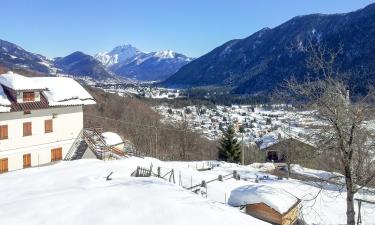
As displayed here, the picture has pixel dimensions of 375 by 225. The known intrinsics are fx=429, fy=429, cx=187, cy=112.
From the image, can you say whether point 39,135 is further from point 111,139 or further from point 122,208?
point 122,208

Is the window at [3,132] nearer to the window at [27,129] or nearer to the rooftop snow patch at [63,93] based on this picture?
the window at [27,129]

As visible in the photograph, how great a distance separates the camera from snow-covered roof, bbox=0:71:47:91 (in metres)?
32.7

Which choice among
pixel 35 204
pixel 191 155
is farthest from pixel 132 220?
pixel 191 155

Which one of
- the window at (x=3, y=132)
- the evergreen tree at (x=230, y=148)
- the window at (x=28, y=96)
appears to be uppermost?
the window at (x=28, y=96)

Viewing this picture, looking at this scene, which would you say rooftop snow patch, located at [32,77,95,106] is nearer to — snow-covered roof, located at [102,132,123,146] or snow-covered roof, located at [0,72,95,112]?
snow-covered roof, located at [0,72,95,112]

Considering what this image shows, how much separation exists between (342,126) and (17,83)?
24.8 meters

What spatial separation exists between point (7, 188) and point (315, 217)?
1765 cm

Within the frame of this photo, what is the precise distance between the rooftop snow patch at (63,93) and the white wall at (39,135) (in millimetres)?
706

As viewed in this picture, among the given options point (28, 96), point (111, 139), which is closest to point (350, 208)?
point (28, 96)

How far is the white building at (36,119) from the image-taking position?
106 feet

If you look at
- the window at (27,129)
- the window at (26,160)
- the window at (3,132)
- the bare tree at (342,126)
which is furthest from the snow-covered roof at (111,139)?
the bare tree at (342,126)

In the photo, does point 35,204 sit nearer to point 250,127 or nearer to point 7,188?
point 7,188

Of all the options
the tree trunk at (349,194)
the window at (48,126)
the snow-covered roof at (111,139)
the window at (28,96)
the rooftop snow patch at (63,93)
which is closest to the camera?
the tree trunk at (349,194)

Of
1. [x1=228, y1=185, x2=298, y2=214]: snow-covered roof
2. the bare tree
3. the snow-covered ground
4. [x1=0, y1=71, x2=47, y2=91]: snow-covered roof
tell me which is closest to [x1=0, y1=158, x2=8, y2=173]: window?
[x1=0, y1=71, x2=47, y2=91]: snow-covered roof
